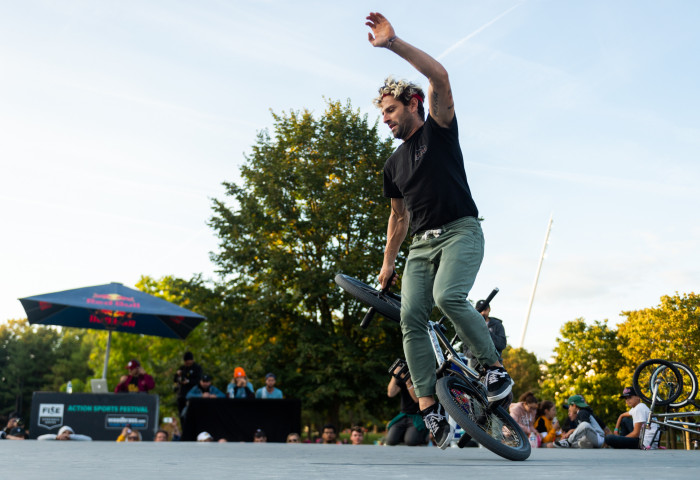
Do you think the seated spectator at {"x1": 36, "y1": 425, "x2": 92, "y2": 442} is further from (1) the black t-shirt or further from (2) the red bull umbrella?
(1) the black t-shirt

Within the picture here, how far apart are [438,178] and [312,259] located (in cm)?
2066

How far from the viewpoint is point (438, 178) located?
3.74 meters

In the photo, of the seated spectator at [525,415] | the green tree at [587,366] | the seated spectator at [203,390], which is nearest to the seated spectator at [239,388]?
the seated spectator at [203,390]

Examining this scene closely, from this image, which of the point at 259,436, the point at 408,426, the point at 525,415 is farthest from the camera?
the point at 259,436

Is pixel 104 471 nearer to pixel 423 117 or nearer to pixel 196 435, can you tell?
pixel 423 117

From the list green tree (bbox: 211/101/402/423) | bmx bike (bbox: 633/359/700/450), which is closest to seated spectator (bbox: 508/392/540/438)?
bmx bike (bbox: 633/359/700/450)

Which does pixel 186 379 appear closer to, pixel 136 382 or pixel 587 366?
pixel 136 382

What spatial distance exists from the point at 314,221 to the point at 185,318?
10.7m

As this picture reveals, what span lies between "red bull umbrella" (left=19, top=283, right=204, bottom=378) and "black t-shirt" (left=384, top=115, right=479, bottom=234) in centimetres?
917

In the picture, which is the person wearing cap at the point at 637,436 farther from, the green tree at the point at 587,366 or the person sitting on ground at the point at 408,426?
the green tree at the point at 587,366

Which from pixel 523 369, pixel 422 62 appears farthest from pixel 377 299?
pixel 523 369

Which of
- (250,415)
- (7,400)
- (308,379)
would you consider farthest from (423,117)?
(7,400)

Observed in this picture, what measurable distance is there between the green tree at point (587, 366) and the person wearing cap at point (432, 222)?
48.3 metres

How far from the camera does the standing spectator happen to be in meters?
12.3
